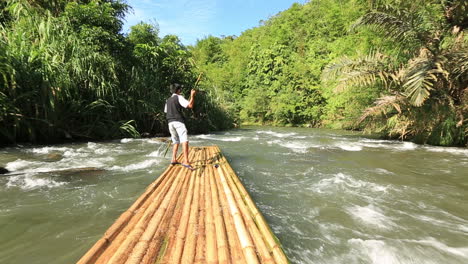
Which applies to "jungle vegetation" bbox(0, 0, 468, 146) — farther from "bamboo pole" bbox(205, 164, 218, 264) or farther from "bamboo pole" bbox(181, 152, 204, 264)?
"bamboo pole" bbox(205, 164, 218, 264)

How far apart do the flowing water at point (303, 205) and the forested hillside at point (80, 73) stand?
2.37 metres

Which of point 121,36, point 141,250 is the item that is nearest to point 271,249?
point 141,250

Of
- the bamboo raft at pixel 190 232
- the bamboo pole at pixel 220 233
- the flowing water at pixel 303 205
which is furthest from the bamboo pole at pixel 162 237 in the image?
the flowing water at pixel 303 205

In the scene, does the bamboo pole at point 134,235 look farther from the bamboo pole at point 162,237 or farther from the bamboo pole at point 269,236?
the bamboo pole at point 269,236

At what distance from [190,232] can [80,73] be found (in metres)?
10.1

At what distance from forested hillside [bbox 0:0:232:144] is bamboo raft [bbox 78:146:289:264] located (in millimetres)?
7713

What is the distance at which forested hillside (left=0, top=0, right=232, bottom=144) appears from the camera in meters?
7.88

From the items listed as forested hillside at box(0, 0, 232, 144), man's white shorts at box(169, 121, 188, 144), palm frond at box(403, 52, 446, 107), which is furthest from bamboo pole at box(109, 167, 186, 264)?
palm frond at box(403, 52, 446, 107)

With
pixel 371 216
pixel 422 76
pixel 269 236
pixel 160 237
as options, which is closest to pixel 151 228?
pixel 160 237

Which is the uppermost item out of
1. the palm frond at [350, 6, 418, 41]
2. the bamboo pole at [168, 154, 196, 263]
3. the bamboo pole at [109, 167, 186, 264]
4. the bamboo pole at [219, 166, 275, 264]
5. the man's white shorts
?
the palm frond at [350, 6, 418, 41]

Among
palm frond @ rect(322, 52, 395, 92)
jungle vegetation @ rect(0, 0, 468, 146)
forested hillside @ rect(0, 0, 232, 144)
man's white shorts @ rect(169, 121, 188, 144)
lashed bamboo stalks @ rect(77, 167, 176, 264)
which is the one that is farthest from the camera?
palm frond @ rect(322, 52, 395, 92)

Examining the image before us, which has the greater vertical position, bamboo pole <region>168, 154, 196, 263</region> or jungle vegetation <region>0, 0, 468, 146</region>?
jungle vegetation <region>0, 0, 468, 146</region>

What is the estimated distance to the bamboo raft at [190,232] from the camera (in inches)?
63.8

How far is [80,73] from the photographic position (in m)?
9.65
